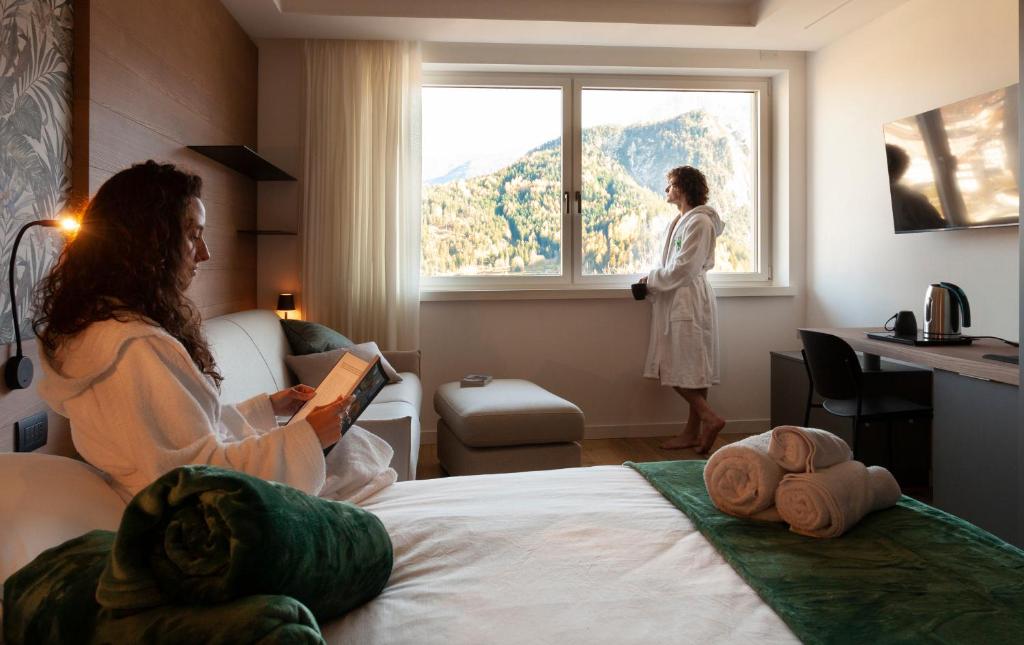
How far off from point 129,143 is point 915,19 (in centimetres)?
375

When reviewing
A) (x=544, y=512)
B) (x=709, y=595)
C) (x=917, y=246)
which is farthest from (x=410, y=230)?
(x=709, y=595)

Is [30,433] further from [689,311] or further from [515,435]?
[689,311]

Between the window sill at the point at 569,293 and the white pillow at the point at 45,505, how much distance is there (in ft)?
11.2

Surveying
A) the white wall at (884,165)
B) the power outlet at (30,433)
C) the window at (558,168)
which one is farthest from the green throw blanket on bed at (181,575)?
the window at (558,168)

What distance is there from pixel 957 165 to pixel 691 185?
4.83ft

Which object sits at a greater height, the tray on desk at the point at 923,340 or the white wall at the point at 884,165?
the white wall at the point at 884,165

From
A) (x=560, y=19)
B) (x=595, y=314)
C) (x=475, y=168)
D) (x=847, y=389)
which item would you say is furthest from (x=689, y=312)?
(x=560, y=19)

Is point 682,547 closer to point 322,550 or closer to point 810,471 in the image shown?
point 810,471

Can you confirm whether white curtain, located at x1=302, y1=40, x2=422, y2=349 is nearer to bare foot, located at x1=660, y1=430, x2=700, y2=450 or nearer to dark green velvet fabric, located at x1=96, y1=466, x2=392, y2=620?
bare foot, located at x1=660, y1=430, x2=700, y2=450

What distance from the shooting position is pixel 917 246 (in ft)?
12.4

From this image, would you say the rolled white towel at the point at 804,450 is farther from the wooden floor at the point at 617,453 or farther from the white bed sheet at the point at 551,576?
the wooden floor at the point at 617,453

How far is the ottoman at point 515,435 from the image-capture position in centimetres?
327

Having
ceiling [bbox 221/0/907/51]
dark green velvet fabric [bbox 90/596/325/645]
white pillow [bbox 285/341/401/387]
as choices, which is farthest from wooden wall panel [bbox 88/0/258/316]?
dark green velvet fabric [bbox 90/596/325/645]

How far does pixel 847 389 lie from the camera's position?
3205mm
